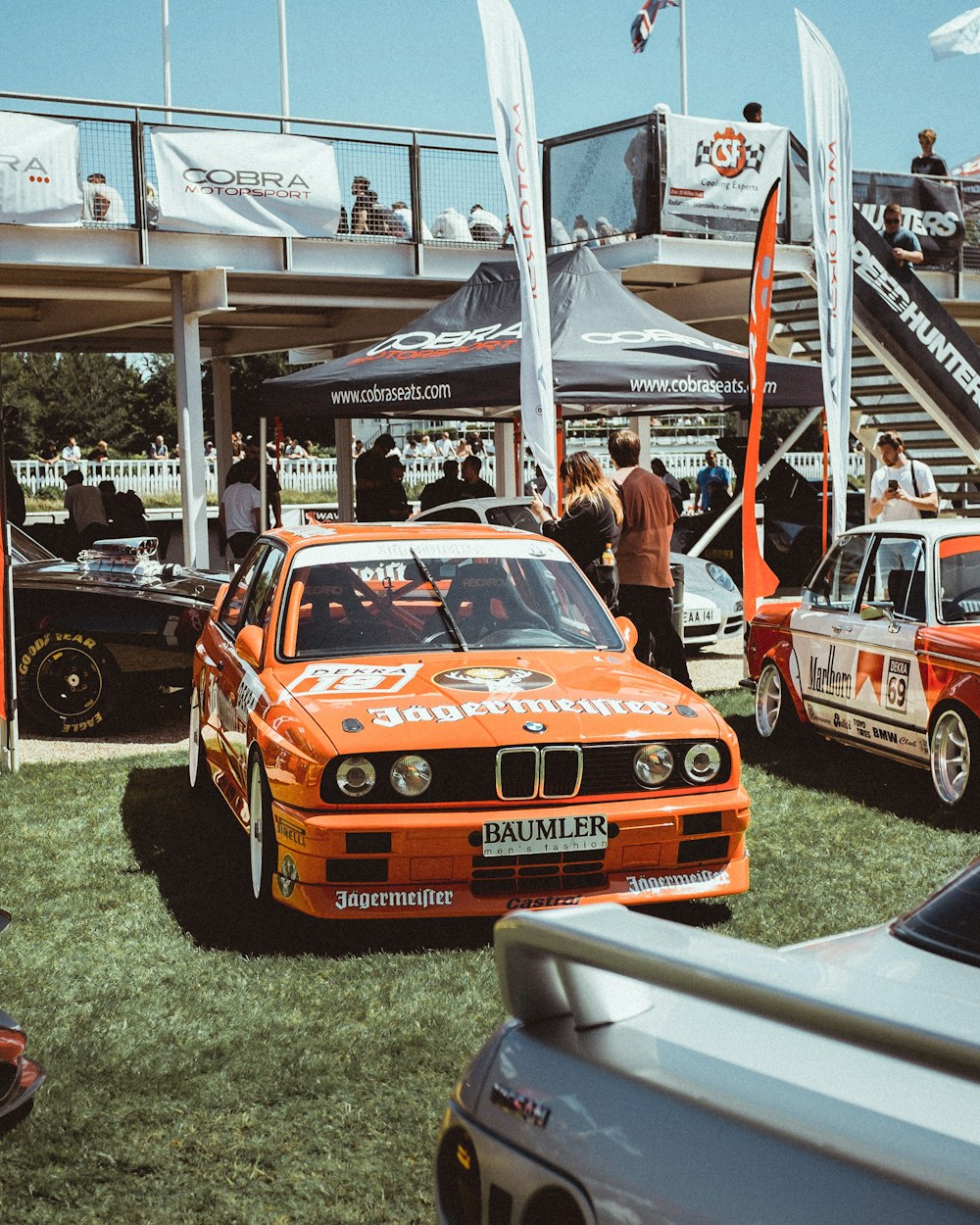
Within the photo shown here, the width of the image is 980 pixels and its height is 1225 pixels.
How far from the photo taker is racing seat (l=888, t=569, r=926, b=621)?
24.7 feet

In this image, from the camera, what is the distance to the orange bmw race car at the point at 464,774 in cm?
498

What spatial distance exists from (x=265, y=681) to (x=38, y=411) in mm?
67556

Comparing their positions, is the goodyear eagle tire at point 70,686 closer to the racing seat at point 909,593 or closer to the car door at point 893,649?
the car door at point 893,649

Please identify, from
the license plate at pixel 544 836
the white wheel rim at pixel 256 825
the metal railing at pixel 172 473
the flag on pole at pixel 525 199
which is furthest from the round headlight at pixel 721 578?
the metal railing at pixel 172 473

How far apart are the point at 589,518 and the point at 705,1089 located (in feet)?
23.4

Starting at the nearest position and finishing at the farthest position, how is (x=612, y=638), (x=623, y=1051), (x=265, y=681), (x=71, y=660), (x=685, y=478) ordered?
(x=623, y=1051) < (x=265, y=681) < (x=612, y=638) < (x=71, y=660) < (x=685, y=478)

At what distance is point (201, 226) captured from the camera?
46.2ft

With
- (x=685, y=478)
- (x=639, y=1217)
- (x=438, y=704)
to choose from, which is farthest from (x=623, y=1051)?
(x=685, y=478)

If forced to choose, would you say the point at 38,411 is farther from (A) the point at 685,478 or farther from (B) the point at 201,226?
(B) the point at 201,226

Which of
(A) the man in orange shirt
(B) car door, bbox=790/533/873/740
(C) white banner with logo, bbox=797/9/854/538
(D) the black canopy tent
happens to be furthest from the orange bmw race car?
(C) white banner with logo, bbox=797/9/854/538

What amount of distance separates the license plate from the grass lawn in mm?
385

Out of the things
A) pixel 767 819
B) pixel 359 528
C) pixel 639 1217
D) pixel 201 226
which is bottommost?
pixel 767 819

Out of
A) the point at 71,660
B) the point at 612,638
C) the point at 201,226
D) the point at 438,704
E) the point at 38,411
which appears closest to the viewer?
the point at 438,704

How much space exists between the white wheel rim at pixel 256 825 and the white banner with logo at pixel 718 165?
10.1 meters
